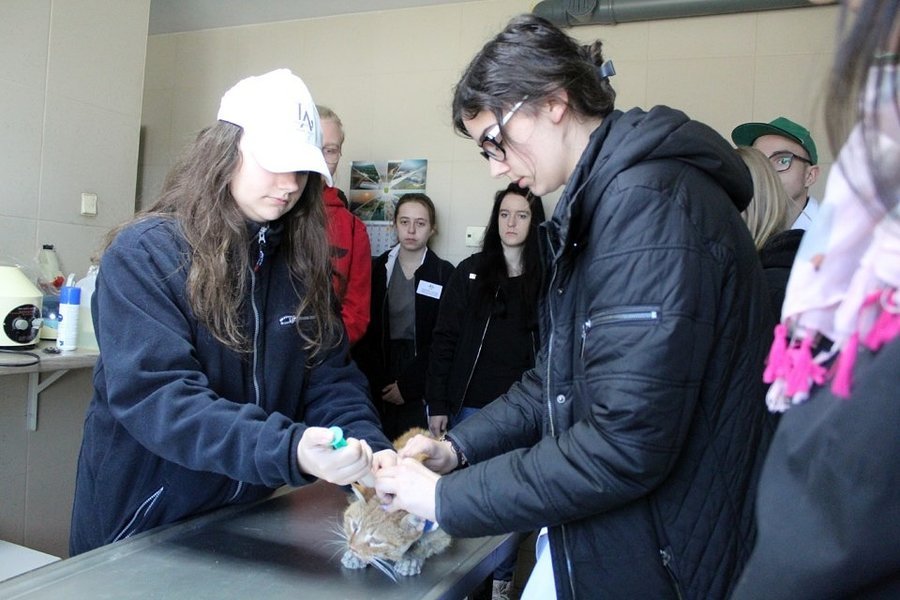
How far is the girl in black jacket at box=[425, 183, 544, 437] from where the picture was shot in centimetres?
328

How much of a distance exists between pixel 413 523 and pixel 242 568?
0.99 ft

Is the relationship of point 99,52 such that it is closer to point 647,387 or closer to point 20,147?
point 20,147

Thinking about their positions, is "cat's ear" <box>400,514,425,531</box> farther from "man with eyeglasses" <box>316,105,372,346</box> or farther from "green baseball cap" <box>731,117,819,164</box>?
"green baseball cap" <box>731,117,819,164</box>

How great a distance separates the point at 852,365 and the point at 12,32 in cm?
366

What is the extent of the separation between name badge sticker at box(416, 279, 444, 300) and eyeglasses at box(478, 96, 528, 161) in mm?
2528

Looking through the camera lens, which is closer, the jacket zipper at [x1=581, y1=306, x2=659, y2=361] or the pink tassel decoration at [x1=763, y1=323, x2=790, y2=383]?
the pink tassel decoration at [x1=763, y1=323, x2=790, y2=383]

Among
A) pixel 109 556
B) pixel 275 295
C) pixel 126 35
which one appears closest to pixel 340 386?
pixel 275 295

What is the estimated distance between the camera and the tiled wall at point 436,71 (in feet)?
11.6

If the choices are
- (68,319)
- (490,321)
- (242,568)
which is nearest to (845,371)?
(242,568)

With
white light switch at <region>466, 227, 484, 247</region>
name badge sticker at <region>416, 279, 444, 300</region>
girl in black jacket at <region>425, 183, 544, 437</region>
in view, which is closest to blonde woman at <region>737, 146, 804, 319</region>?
girl in black jacket at <region>425, 183, 544, 437</region>

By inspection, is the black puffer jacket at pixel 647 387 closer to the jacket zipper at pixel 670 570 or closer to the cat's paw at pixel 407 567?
the jacket zipper at pixel 670 570

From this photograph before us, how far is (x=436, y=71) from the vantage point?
421 cm

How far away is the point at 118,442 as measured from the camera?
1404 mm

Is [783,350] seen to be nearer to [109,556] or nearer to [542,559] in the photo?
[542,559]
